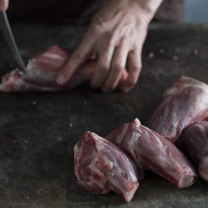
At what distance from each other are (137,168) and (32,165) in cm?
53

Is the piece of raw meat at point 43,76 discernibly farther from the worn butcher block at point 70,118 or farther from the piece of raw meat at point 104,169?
the piece of raw meat at point 104,169

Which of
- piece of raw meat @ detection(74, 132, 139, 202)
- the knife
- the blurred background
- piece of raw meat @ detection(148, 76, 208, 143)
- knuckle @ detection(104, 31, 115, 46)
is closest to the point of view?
piece of raw meat @ detection(74, 132, 139, 202)

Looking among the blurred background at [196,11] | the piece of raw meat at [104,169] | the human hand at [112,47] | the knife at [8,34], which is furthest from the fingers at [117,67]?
the blurred background at [196,11]

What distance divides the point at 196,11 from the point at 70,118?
10.6ft

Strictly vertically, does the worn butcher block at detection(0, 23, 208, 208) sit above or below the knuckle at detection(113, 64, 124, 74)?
below

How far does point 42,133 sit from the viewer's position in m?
2.37

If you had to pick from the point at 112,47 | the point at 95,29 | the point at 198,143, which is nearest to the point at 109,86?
the point at 112,47

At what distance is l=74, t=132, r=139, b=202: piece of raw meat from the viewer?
192 cm

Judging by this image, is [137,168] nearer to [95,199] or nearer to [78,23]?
[95,199]

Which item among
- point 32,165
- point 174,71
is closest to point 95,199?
point 32,165

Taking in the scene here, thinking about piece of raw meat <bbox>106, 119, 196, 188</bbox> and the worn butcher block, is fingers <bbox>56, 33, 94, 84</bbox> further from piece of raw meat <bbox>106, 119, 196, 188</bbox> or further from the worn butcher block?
piece of raw meat <bbox>106, 119, 196, 188</bbox>

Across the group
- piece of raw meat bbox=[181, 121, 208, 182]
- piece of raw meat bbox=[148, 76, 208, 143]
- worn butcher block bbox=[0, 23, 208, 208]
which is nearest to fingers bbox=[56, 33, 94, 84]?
worn butcher block bbox=[0, 23, 208, 208]

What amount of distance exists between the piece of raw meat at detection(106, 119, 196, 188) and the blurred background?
10.8 ft

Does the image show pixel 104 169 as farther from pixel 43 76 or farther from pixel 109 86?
pixel 43 76
